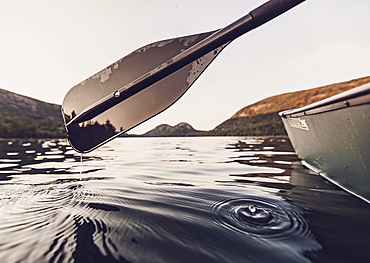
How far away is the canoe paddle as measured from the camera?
9.24 ft

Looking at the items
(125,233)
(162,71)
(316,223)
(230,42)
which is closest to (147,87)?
(162,71)

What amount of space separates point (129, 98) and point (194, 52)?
45.8 inches

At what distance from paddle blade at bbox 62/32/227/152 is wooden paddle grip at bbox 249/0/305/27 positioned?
0.79 m

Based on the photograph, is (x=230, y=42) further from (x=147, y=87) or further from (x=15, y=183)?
(x=15, y=183)

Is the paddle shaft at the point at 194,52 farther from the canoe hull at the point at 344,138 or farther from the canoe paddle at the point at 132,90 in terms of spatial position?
the canoe hull at the point at 344,138

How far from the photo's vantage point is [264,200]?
2.72 m

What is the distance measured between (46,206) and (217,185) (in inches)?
96.2

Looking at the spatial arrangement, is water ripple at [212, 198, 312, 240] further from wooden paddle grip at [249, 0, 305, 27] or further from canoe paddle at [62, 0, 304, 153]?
wooden paddle grip at [249, 0, 305, 27]

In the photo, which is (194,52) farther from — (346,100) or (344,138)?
(344,138)

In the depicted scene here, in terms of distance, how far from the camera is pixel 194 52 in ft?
8.66

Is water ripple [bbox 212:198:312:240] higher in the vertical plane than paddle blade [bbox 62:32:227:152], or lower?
lower

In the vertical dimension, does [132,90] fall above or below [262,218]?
above

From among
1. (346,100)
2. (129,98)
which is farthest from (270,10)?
(129,98)

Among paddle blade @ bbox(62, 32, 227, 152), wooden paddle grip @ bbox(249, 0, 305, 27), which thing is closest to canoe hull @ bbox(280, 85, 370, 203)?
wooden paddle grip @ bbox(249, 0, 305, 27)
